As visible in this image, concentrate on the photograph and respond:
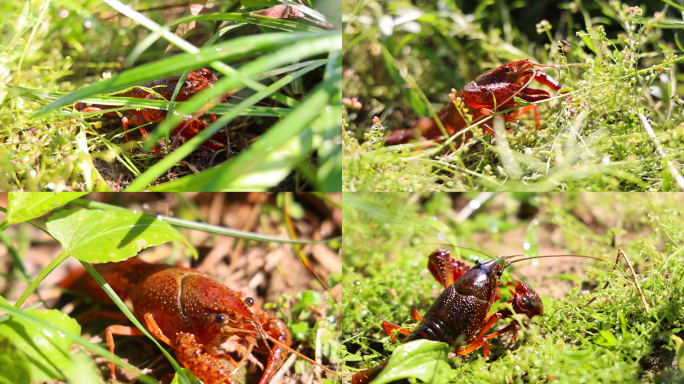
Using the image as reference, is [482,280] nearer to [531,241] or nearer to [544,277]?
[544,277]

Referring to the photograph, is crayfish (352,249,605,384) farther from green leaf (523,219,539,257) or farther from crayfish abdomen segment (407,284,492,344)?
green leaf (523,219,539,257)

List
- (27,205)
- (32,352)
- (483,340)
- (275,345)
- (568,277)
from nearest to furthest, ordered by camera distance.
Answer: (32,352) < (27,205) < (483,340) < (275,345) < (568,277)

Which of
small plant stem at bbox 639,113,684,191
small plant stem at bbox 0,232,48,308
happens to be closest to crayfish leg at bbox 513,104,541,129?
small plant stem at bbox 639,113,684,191

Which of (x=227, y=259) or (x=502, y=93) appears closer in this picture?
(x=502, y=93)

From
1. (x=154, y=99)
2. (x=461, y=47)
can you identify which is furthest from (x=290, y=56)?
(x=461, y=47)

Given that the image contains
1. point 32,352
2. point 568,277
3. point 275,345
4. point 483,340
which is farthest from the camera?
point 568,277

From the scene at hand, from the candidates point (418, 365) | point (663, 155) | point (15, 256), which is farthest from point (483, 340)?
point (15, 256)

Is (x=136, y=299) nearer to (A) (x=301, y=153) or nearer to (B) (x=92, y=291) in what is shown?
(B) (x=92, y=291)
